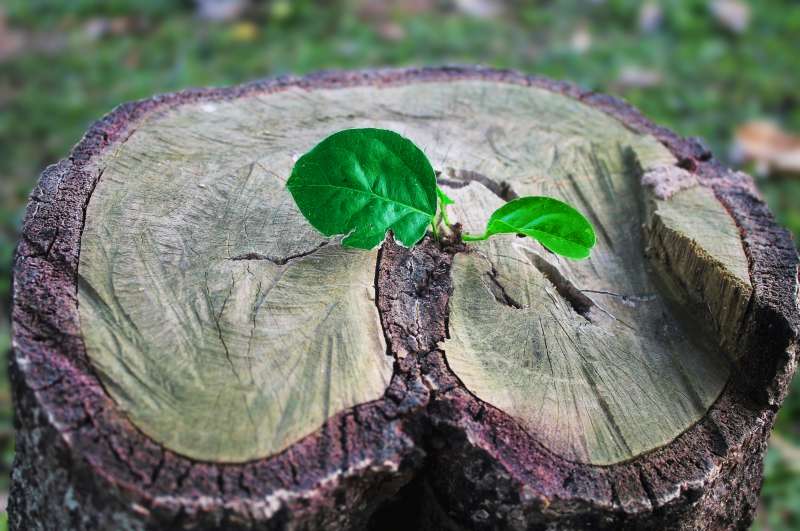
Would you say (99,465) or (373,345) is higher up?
(373,345)

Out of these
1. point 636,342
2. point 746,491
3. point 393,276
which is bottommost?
point 746,491

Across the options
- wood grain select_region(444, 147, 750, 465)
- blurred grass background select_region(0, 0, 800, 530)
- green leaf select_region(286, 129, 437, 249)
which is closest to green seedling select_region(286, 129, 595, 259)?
green leaf select_region(286, 129, 437, 249)

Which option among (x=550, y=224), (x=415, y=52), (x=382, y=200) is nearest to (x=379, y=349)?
(x=382, y=200)

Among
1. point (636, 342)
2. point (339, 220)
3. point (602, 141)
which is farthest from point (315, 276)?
point (602, 141)

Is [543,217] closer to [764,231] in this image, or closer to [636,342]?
[636,342]

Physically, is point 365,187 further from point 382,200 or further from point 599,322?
point 599,322

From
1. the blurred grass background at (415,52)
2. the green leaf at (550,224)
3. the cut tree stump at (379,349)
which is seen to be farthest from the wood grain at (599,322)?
the blurred grass background at (415,52)

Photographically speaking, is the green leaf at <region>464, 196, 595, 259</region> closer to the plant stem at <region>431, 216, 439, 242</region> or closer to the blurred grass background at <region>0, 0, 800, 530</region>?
the plant stem at <region>431, 216, 439, 242</region>
